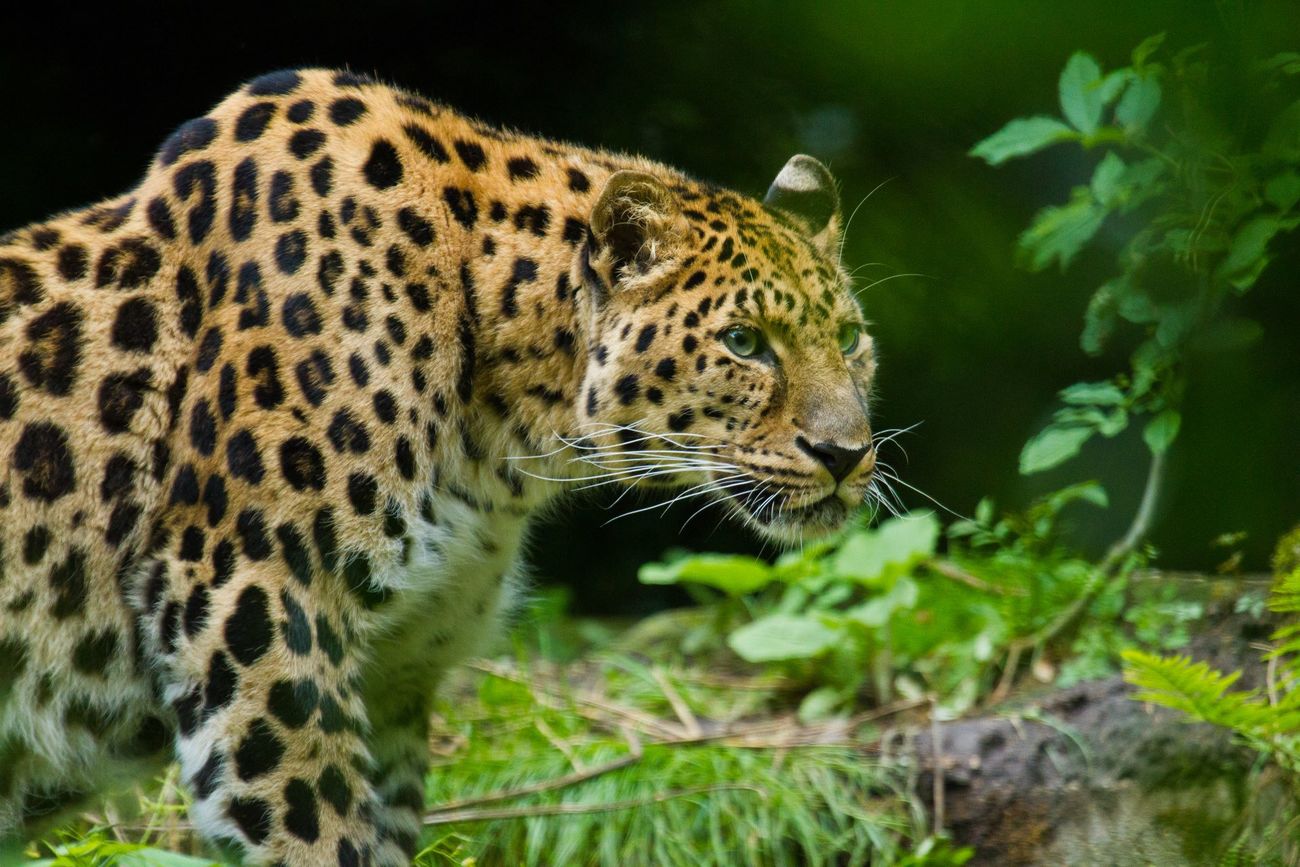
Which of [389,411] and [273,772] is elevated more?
[389,411]

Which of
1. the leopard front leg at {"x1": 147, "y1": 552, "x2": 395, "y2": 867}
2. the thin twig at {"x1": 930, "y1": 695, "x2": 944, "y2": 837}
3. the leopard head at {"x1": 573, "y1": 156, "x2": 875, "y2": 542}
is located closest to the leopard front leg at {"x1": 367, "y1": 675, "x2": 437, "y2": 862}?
the leopard front leg at {"x1": 147, "y1": 552, "x2": 395, "y2": 867}

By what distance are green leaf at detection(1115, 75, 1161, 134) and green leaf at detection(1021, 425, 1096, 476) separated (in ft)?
3.40

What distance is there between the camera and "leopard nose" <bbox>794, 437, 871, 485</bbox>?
4551 mm

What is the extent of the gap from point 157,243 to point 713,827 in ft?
10.9

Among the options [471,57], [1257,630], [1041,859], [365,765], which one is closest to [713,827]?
[1041,859]

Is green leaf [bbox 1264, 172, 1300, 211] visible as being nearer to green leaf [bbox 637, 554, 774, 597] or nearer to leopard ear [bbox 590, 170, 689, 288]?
leopard ear [bbox 590, 170, 689, 288]

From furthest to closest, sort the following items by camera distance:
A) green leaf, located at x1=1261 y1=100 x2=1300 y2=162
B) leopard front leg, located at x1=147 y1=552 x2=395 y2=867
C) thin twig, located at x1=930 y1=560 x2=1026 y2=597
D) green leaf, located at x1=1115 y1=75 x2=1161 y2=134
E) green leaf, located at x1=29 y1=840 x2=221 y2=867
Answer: thin twig, located at x1=930 y1=560 x2=1026 y2=597
leopard front leg, located at x1=147 y1=552 x2=395 y2=867
green leaf, located at x1=1115 y1=75 x2=1161 y2=134
green leaf, located at x1=29 y1=840 x2=221 y2=867
green leaf, located at x1=1261 y1=100 x2=1300 y2=162

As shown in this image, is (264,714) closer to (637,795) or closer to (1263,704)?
(637,795)

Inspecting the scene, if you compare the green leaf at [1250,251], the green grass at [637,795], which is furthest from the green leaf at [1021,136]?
the green grass at [637,795]

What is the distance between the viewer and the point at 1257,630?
5449mm

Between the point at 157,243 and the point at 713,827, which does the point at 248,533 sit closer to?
the point at 157,243

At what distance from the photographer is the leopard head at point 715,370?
15.0ft

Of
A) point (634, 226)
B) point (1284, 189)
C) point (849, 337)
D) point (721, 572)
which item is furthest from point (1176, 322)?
point (721, 572)

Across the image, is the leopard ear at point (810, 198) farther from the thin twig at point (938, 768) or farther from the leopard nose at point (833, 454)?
the thin twig at point (938, 768)
